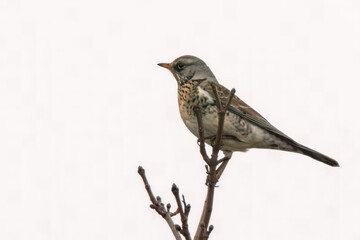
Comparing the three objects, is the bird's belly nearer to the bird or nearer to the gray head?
the bird

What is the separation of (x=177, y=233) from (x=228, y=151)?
11.2ft

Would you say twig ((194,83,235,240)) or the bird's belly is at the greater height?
the bird's belly

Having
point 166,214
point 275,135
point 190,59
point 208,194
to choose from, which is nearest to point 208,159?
point 208,194

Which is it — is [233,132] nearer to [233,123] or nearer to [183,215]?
[233,123]

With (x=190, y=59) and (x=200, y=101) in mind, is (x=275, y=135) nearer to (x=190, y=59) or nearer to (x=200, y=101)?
(x=200, y=101)

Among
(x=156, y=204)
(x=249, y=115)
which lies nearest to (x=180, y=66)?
(x=249, y=115)

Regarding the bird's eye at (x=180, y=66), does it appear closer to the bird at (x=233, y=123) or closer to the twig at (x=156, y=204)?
the bird at (x=233, y=123)

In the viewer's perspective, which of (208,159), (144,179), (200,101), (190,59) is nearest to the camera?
(144,179)

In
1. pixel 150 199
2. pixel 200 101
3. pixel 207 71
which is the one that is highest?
pixel 207 71

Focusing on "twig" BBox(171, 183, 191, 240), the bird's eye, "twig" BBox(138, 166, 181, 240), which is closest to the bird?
the bird's eye

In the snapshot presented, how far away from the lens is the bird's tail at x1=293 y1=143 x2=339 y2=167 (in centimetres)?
711

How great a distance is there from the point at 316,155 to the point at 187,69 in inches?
87.0

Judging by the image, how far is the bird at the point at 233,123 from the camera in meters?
6.96

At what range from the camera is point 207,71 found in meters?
8.23
